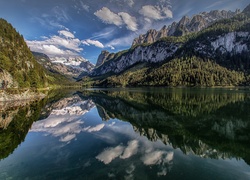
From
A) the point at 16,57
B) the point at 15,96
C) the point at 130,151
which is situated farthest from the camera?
the point at 16,57

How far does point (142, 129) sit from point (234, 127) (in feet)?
54.1

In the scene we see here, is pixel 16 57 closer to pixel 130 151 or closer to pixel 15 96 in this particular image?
pixel 15 96

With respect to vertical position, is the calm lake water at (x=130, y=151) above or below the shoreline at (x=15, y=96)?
below

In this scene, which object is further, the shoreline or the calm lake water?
the shoreline

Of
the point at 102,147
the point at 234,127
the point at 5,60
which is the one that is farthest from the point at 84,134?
the point at 5,60

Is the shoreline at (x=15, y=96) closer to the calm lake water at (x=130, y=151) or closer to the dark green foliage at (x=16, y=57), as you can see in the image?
the dark green foliage at (x=16, y=57)

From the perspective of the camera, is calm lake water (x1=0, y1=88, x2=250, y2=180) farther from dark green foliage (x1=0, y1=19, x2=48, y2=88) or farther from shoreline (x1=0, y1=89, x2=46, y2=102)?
dark green foliage (x1=0, y1=19, x2=48, y2=88)

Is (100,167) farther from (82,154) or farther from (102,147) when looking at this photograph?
(102,147)

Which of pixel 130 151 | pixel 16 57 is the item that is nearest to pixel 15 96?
pixel 16 57

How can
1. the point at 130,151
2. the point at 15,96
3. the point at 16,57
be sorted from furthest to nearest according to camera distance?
the point at 16,57 < the point at 15,96 < the point at 130,151

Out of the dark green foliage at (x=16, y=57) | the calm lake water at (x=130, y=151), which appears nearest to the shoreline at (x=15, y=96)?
the dark green foliage at (x=16, y=57)

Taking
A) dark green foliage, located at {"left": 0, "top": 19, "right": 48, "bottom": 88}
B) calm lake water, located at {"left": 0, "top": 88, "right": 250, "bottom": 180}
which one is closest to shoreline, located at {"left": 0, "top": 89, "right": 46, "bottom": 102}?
dark green foliage, located at {"left": 0, "top": 19, "right": 48, "bottom": 88}

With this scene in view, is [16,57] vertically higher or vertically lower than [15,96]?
higher

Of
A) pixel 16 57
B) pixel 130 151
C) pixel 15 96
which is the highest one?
pixel 16 57
